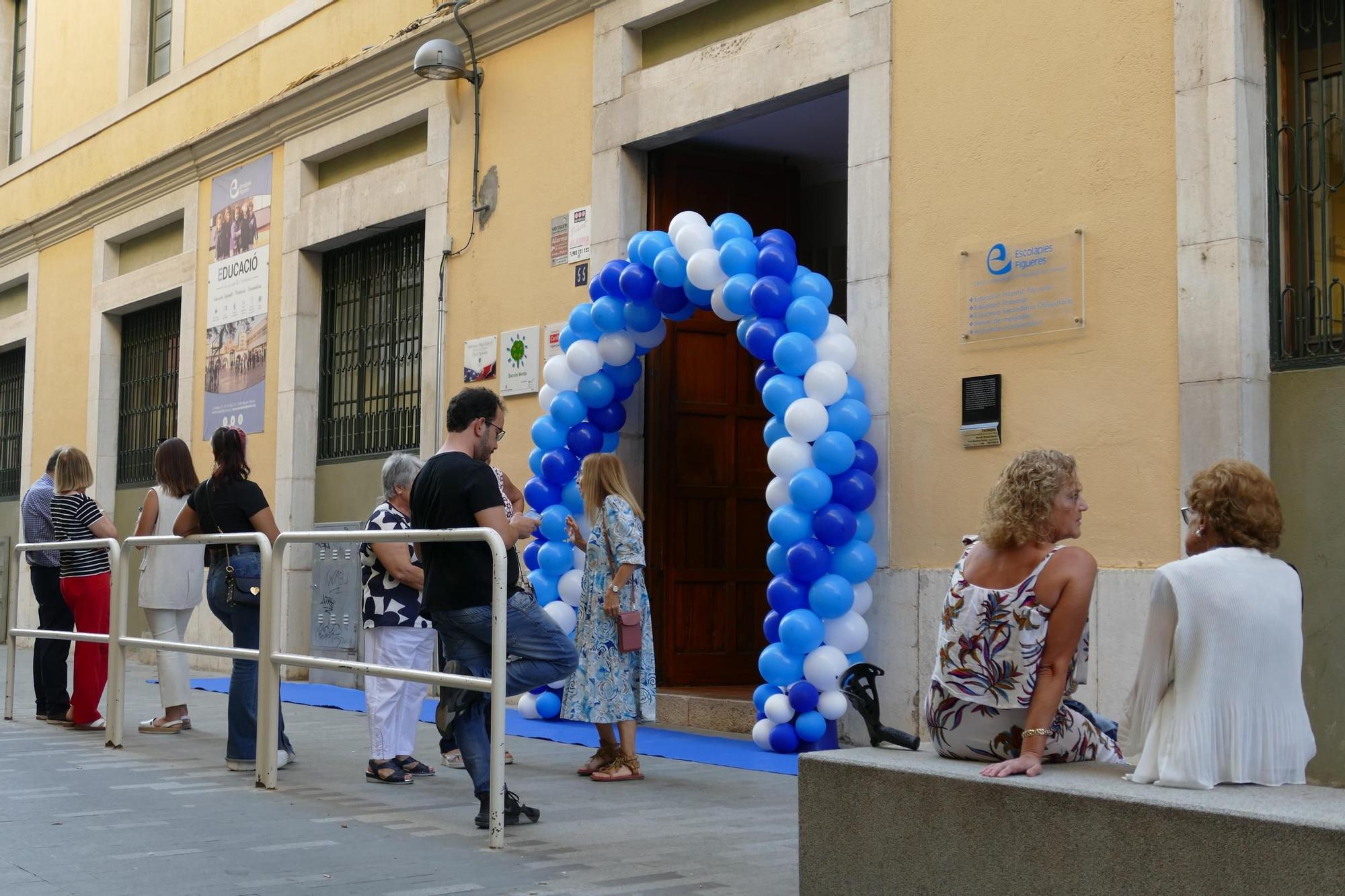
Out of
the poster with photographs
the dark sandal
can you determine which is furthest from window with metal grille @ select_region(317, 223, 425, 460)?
the dark sandal

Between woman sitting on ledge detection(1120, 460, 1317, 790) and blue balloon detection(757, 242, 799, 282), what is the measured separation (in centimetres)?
421

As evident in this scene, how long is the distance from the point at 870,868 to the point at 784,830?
162cm

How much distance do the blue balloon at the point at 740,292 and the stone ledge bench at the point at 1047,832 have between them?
3.74 meters

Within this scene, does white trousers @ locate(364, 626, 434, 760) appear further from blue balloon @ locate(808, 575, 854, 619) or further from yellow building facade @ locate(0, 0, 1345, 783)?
yellow building facade @ locate(0, 0, 1345, 783)

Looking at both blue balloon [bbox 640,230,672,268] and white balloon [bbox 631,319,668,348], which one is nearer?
blue balloon [bbox 640,230,672,268]

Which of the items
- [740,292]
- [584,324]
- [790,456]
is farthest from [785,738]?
[584,324]

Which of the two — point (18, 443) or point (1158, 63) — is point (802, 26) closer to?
point (1158, 63)

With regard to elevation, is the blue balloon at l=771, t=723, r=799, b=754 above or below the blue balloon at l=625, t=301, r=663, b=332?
below

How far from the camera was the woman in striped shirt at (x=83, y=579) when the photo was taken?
937cm

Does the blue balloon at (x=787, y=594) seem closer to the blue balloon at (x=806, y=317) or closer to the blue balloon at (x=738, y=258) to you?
the blue balloon at (x=806, y=317)

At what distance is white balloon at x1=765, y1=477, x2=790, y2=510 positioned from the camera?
25.7 ft

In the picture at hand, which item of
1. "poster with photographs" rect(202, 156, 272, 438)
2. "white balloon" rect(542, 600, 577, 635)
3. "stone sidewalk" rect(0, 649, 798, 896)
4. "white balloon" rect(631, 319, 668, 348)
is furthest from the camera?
"poster with photographs" rect(202, 156, 272, 438)

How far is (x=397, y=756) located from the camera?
725cm

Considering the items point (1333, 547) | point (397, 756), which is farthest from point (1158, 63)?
point (397, 756)
